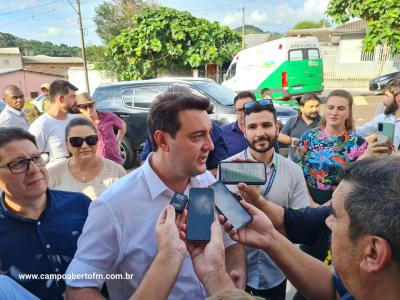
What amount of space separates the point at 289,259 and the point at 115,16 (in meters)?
28.7

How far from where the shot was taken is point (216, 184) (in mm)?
1648

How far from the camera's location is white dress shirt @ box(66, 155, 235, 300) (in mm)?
1500

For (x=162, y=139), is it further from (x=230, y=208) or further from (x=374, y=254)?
(x=374, y=254)

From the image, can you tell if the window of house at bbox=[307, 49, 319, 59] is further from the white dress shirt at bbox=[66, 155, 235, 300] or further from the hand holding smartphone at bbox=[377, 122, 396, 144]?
the white dress shirt at bbox=[66, 155, 235, 300]

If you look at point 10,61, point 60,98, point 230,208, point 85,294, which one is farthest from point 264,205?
point 10,61

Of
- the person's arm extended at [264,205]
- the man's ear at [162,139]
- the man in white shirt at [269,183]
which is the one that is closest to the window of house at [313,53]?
the man in white shirt at [269,183]

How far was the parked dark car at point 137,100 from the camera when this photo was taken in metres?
7.46

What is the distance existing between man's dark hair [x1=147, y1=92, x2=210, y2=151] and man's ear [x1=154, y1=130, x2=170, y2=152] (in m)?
0.02

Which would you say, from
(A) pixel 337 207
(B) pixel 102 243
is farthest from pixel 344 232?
(B) pixel 102 243

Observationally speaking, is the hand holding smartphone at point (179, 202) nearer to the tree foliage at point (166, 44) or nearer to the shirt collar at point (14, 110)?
the shirt collar at point (14, 110)

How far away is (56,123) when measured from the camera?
159 inches

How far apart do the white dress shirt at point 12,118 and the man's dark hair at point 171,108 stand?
3.91 metres

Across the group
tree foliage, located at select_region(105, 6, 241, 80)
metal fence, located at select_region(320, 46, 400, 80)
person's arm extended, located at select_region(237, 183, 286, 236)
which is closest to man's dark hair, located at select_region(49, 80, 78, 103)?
person's arm extended, located at select_region(237, 183, 286, 236)

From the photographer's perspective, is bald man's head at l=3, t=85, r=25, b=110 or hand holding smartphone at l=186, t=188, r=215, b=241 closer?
hand holding smartphone at l=186, t=188, r=215, b=241
